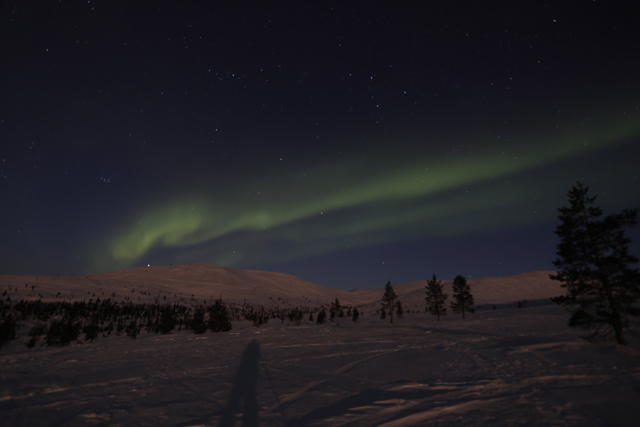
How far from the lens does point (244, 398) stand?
6.91m

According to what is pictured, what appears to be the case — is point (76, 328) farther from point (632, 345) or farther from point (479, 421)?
point (632, 345)

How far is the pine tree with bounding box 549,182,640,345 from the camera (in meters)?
9.99

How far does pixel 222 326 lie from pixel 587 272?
24582 mm

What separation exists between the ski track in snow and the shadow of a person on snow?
3cm

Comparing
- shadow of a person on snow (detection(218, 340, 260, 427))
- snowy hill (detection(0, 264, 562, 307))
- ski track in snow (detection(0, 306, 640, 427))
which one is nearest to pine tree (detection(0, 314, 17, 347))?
ski track in snow (detection(0, 306, 640, 427))

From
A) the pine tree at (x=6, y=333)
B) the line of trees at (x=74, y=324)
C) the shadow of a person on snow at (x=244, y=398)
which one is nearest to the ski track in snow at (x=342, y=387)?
the shadow of a person on snow at (x=244, y=398)

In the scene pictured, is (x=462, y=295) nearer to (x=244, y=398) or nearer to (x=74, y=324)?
(x=244, y=398)

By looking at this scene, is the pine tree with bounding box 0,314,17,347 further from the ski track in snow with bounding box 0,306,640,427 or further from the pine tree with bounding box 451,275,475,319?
the pine tree with bounding box 451,275,475,319

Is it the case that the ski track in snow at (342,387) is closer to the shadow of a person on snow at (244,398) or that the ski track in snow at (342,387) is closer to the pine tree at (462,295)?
the shadow of a person on snow at (244,398)

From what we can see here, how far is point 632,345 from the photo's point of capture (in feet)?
32.2

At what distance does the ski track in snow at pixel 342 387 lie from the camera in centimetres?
550

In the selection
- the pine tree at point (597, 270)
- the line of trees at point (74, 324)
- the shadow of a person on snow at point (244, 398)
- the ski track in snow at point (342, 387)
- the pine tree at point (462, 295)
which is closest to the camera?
the ski track in snow at point (342, 387)

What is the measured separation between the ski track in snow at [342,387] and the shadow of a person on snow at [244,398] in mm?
31

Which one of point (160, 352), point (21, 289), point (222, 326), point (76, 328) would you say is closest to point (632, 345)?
point (160, 352)
